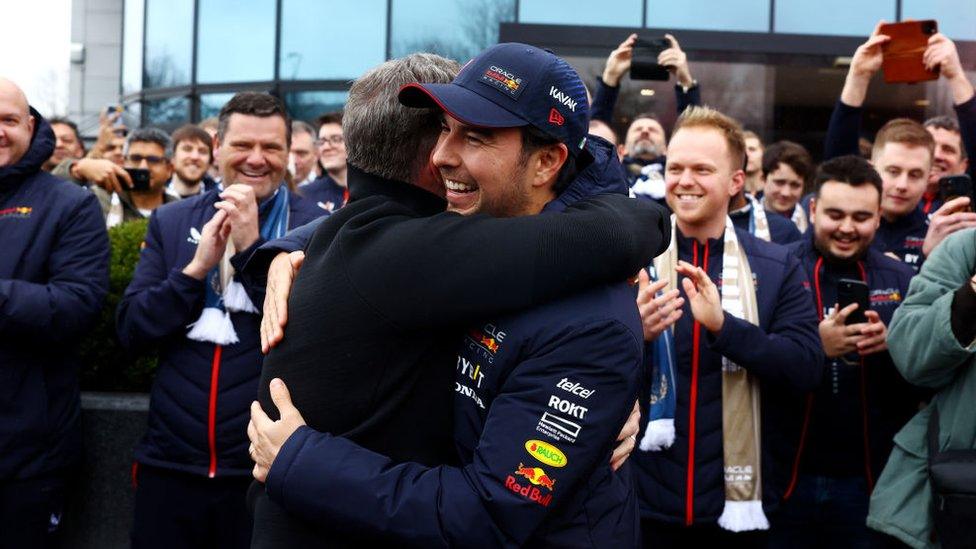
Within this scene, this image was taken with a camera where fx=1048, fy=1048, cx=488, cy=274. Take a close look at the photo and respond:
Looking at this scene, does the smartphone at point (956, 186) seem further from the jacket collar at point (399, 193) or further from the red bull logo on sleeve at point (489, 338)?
the red bull logo on sleeve at point (489, 338)

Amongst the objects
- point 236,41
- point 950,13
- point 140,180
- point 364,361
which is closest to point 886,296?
point 364,361

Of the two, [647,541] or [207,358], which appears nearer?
[647,541]

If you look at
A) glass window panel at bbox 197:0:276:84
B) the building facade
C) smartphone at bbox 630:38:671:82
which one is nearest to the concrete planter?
smartphone at bbox 630:38:671:82

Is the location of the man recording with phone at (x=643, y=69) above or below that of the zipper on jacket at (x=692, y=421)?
above

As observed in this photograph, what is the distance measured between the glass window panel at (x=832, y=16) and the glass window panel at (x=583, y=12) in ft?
6.65

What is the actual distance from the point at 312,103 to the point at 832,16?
790cm

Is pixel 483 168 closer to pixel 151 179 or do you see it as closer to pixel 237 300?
pixel 237 300

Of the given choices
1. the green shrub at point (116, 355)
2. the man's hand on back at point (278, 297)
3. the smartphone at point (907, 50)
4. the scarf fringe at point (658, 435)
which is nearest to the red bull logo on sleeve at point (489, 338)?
the man's hand on back at point (278, 297)

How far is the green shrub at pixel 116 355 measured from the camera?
5.05 meters

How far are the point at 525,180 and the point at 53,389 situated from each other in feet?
9.27

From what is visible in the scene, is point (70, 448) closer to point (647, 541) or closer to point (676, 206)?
point (647, 541)

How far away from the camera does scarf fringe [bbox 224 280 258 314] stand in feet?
13.2

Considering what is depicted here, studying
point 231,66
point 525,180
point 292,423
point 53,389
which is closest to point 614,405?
point 525,180

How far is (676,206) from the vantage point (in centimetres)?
403
